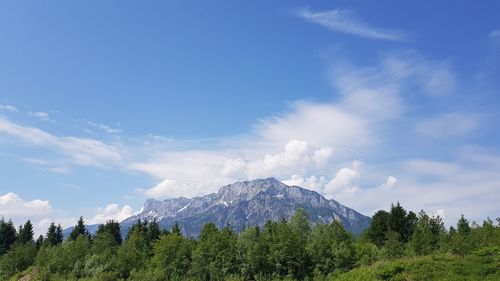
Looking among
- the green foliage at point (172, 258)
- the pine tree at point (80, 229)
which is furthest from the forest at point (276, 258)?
the pine tree at point (80, 229)

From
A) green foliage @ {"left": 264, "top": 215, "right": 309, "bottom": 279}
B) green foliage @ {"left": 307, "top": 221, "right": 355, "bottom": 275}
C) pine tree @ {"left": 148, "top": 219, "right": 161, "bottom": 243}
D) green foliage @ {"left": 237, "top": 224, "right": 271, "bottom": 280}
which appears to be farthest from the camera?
pine tree @ {"left": 148, "top": 219, "right": 161, "bottom": 243}

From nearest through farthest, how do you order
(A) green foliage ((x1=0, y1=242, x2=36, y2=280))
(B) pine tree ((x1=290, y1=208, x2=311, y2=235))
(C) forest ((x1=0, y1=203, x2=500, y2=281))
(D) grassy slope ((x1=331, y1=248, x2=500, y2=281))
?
(D) grassy slope ((x1=331, y1=248, x2=500, y2=281))
(C) forest ((x1=0, y1=203, x2=500, y2=281))
(A) green foliage ((x1=0, y1=242, x2=36, y2=280))
(B) pine tree ((x1=290, y1=208, x2=311, y2=235))

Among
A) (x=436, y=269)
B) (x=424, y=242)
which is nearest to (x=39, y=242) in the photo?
(x=424, y=242)

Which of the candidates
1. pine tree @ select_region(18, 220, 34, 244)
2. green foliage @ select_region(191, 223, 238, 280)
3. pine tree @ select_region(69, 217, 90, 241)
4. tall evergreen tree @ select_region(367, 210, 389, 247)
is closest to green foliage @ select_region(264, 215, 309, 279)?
green foliage @ select_region(191, 223, 238, 280)

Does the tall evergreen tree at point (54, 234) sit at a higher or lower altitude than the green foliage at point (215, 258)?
higher

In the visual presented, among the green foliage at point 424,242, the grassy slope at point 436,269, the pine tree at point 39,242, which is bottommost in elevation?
the grassy slope at point 436,269

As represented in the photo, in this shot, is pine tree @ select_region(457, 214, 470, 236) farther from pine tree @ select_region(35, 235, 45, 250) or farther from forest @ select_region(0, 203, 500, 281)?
pine tree @ select_region(35, 235, 45, 250)

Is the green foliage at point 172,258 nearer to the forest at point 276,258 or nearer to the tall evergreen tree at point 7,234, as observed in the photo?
the forest at point 276,258

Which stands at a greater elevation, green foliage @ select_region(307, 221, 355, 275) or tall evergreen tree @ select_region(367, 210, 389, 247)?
tall evergreen tree @ select_region(367, 210, 389, 247)

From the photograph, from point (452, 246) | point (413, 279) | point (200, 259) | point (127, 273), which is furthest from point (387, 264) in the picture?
point (127, 273)

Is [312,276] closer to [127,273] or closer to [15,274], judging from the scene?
[127,273]

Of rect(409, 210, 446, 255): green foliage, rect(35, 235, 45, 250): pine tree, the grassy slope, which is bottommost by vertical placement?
the grassy slope

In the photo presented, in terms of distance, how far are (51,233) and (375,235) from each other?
86168 millimetres

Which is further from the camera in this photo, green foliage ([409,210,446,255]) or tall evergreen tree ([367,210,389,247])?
tall evergreen tree ([367,210,389,247])
